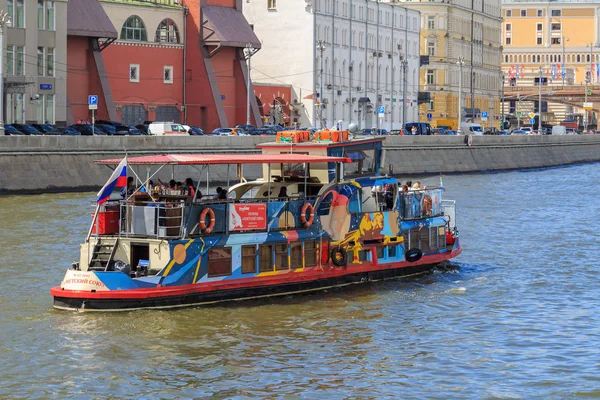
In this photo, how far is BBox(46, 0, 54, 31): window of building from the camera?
251 feet

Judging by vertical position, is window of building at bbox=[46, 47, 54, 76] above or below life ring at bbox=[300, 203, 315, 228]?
above

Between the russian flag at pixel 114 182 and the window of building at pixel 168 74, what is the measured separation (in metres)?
64.5

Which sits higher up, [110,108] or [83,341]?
[110,108]

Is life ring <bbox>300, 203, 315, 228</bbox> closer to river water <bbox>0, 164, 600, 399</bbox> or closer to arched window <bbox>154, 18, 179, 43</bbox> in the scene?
river water <bbox>0, 164, 600, 399</bbox>

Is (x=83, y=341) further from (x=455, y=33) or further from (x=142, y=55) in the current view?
(x=455, y=33)

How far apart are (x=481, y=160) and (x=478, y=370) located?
7014 centimetres

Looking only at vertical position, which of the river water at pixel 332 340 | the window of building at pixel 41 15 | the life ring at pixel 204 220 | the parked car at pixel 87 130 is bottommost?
the river water at pixel 332 340

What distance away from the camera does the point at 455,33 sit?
14712cm

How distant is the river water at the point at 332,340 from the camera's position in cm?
2216

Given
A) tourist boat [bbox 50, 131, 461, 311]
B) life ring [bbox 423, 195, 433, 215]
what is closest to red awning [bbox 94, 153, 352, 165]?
tourist boat [bbox 50, 131, 461, 311]

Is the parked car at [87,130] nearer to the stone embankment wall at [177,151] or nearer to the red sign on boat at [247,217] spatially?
the stone embankment wall at [177,151]

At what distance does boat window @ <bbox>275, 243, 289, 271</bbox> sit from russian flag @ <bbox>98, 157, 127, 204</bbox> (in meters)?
4.21

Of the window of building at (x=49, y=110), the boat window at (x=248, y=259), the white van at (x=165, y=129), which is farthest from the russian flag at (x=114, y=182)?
the window of building at (x=49, y=110)

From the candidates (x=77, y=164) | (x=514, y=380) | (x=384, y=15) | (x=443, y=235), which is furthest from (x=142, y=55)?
(x=514, y=380)
